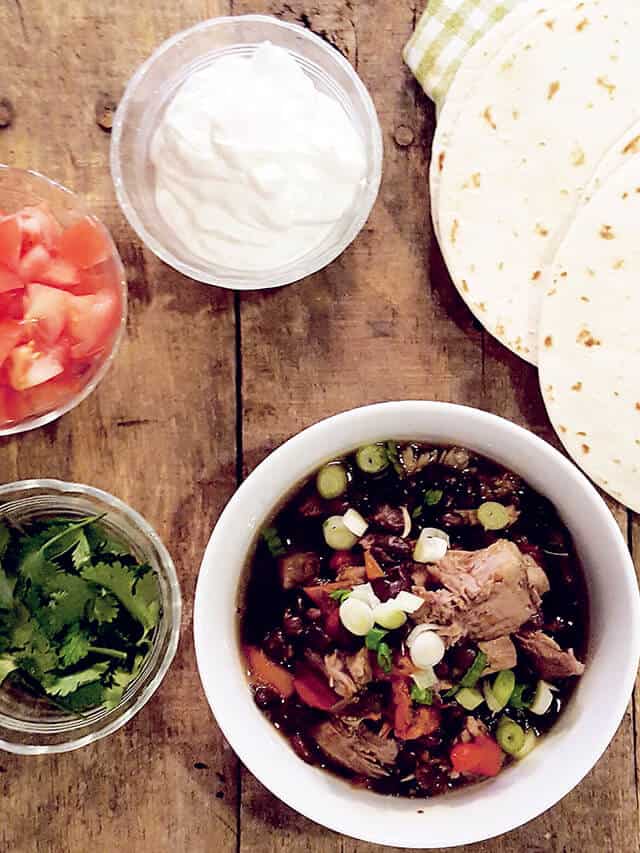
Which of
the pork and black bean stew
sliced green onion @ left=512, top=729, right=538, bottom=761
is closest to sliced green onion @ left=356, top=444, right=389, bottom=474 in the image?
the pork and black bean stew

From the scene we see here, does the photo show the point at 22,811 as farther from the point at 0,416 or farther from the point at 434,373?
the point at 434,373

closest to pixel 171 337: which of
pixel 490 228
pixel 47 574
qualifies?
pixel 47 574

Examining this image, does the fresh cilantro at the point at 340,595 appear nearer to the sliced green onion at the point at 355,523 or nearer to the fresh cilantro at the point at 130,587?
the sliced green onion at the point at 355,523

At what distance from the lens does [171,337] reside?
8.50 ft

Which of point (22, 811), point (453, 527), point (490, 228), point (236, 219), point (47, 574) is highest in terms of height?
point (490, 228)

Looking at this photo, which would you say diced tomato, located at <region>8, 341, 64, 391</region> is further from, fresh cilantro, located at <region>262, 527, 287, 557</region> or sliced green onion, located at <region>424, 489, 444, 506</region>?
sliced green onion, located at <region>424, 489, 444, 506</region>

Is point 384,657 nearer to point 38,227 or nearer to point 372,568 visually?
point 372,568

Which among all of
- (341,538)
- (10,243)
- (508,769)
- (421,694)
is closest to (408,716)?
(421,694)

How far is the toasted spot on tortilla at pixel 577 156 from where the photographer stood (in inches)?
96.6

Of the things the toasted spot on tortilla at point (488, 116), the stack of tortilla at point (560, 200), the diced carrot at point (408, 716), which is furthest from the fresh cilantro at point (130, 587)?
the toasted spot on tortilla at point (488, 116)

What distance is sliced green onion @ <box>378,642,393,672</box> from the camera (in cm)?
229

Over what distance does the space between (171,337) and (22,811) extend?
1.26m

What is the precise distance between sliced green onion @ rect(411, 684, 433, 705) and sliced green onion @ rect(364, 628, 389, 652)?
13 cm

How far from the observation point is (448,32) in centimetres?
249
